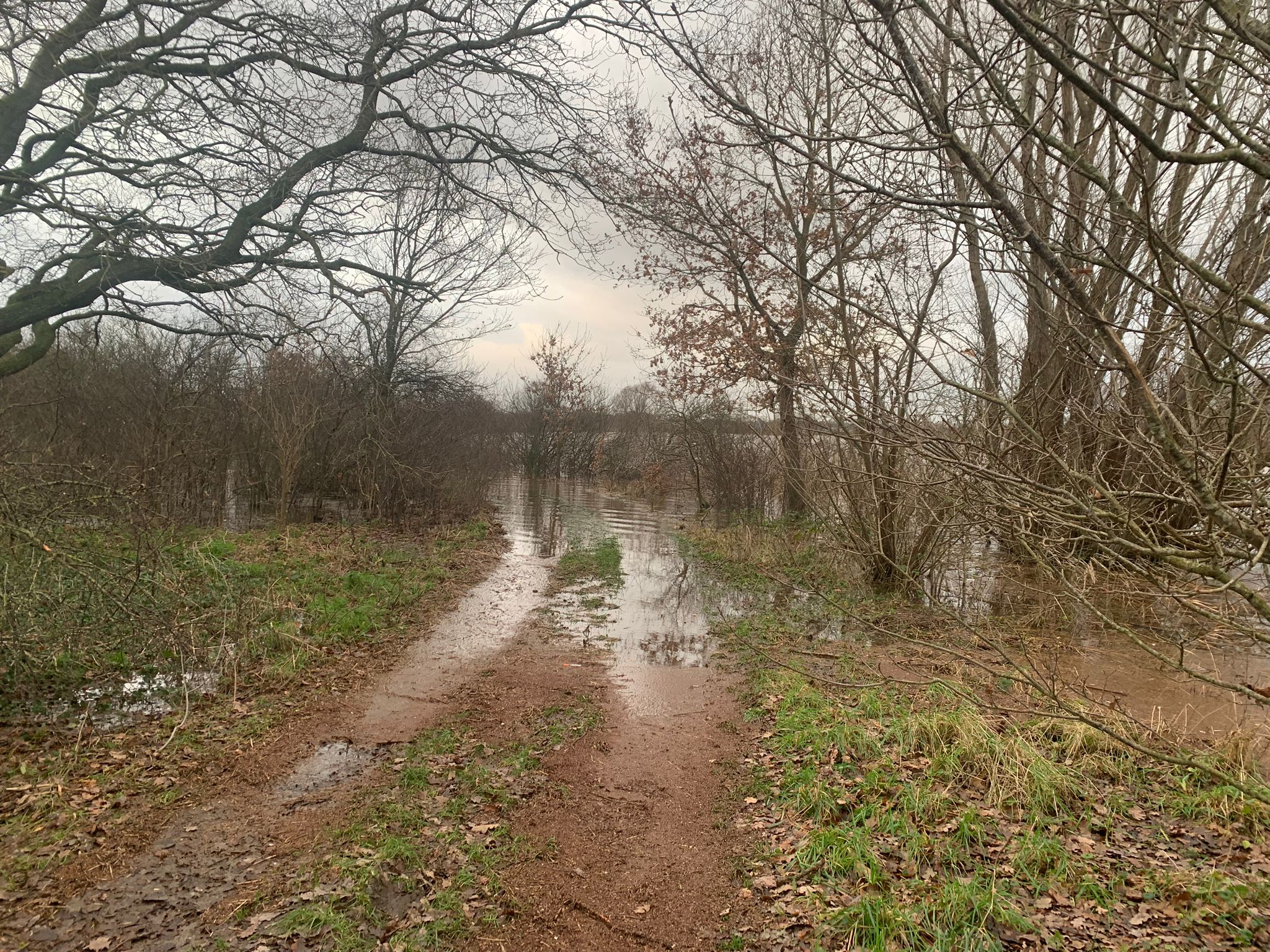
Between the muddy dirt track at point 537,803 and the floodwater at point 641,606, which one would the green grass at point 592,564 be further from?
the muddy dirt track at point 537,803

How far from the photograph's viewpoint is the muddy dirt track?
3.41m

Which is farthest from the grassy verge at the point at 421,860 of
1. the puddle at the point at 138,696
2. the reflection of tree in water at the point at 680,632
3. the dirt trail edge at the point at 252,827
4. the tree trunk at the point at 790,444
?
the tree trunk at the point at 790,444

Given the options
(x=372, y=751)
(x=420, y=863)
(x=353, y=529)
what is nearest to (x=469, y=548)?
(x=353, y=529)

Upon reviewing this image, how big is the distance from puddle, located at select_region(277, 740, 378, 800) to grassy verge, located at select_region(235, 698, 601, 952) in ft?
0.85

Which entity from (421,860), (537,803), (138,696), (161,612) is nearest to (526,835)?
(537,803)

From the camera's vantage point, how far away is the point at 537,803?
4.56 metres

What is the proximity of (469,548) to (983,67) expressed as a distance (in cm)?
1319

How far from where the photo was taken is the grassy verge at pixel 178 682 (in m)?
4.13

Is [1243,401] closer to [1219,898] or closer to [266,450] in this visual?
[1219,898]

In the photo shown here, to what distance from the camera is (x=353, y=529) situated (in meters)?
13.8

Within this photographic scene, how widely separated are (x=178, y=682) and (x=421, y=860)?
135 inches

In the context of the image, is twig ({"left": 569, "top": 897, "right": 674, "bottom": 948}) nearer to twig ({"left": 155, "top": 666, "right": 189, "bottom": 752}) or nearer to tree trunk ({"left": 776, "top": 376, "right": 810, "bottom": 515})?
twig ({"left": 155, "top": 666, "right": 189, "bottom": 752})

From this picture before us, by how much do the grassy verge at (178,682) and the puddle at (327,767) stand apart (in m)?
0.50

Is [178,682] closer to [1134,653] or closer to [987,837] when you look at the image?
[987,837]
